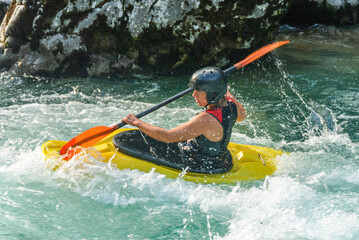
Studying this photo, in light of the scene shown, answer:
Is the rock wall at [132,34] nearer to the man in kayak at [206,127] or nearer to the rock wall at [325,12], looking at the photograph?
the rock wall at [325,12]

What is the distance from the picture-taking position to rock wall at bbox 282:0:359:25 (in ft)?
38.1

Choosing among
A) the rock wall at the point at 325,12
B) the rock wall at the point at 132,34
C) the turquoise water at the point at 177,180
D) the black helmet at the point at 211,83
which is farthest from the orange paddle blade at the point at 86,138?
the rock wall at the point at 325,12

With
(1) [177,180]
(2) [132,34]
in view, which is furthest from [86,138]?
(2) [132,34]

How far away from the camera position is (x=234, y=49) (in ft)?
26.9

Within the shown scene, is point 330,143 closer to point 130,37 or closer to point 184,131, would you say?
point 184,131

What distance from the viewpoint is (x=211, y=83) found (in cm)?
384

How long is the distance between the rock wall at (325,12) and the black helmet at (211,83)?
8720 mm

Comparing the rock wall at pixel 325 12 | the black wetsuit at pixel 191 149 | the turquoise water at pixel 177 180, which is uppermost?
the rock wall at pixel 325 12

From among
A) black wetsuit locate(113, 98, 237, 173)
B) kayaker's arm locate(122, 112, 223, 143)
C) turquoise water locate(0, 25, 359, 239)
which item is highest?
kayaker's arm locate(122, 112, 223, 143)

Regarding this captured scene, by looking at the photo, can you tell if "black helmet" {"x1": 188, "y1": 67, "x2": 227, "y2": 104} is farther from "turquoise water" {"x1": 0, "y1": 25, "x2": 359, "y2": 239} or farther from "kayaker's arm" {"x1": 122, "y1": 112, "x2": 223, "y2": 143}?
"turquoise water" {"x1": 0, "y1": 25, "x2": 359, "y2": 239}

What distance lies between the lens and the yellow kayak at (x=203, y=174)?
14.3 ft

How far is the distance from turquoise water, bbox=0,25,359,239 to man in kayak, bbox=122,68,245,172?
0.95 ft

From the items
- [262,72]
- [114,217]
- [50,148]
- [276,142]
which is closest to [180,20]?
[262,72]

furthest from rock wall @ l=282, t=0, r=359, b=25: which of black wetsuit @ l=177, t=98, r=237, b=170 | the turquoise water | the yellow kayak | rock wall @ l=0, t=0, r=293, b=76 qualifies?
black wetsuit @ l=177, t=98, r=237, b=170
